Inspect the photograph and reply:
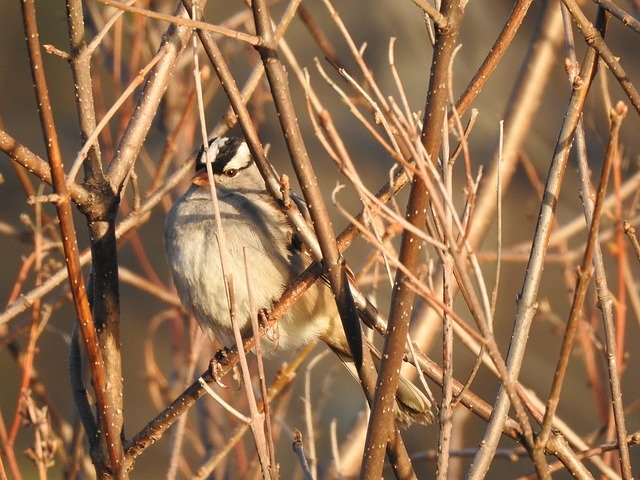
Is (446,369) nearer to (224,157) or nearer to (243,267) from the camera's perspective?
(243,267)

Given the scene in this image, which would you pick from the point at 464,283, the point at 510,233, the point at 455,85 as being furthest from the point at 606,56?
the point at 510,233

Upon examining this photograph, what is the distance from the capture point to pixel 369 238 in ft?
6.39

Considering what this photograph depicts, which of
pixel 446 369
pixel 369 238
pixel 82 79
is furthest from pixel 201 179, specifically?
pixel 369 238

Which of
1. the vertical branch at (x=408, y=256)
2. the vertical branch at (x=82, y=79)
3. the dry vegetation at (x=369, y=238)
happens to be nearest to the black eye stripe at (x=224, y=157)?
the dry vegetation at (x=369, y=238)

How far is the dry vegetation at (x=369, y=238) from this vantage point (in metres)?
2.01

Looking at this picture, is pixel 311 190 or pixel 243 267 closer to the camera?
pixel 311 190

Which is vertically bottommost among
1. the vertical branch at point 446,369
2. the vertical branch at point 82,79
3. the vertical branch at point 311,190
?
the vertical branch at point 446,369

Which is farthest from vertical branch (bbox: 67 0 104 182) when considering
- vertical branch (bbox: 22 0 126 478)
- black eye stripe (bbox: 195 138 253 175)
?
black eye stripe (bbox: 195 138 253 175)

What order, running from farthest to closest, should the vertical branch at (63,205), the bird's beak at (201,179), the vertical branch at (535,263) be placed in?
the bird's beak at (201,179)
the vertical branch at (535,263)
the vertical branch at (63,205)

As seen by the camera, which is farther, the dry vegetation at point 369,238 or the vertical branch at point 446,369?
the vertical branch at point 446,369

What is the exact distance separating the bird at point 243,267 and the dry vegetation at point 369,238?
0.14 meters

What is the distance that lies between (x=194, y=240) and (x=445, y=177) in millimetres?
1782

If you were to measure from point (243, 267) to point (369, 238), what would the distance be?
1.74 meters

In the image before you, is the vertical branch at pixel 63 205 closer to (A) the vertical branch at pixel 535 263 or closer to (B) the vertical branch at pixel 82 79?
(B) the vertical branch at pixel 82 79
